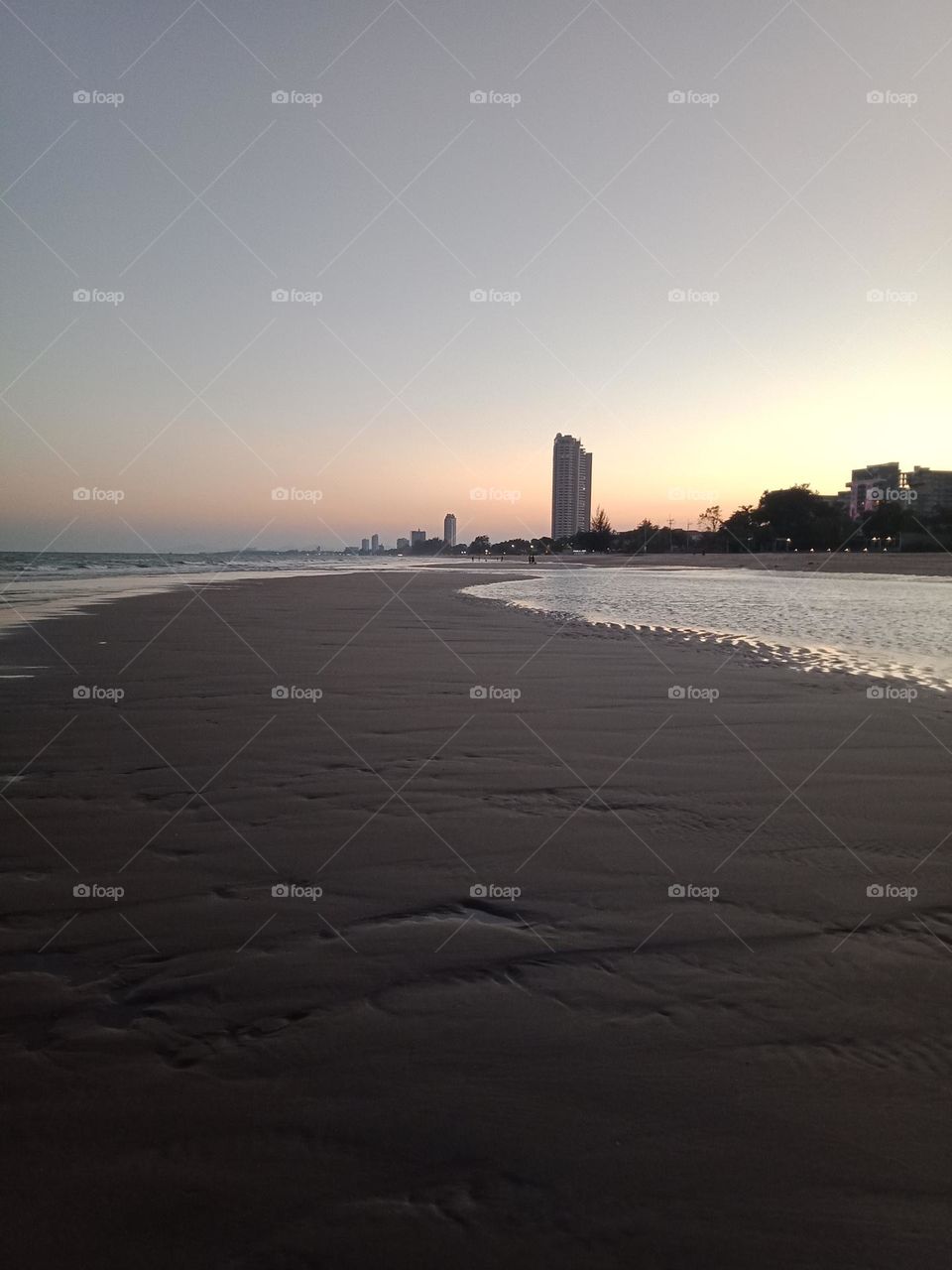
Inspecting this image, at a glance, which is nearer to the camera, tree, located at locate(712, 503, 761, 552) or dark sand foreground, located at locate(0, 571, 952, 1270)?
dark sand foreground, located at locate(0, 571, 952, 1270)

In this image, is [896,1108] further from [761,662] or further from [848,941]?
[761,662]

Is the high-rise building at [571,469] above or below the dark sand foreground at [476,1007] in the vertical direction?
above

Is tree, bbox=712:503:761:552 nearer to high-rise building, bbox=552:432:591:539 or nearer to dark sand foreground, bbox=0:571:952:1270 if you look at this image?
high-rise building, bbox=552:432:591:539

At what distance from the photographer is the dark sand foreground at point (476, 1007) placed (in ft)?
7.22

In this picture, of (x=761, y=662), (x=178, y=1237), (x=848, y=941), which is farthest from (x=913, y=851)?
(x=761, y=662)

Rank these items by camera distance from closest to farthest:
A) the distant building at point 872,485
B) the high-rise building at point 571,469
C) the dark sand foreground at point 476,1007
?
the dark sand foreground at point 476,1007 → the high-rise building at point 571,469 → the distant building at point 872,485

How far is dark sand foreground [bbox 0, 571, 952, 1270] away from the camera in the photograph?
2.20 m

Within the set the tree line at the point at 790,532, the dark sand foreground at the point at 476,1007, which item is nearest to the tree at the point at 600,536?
the tree line at the point at 790,532

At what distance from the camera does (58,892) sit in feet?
13.9

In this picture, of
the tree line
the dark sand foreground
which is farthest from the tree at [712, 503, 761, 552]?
the dark sand foreground

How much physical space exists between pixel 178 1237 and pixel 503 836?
3.12m

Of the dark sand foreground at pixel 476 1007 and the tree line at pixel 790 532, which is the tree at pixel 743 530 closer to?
the tree line at pixel 790 532

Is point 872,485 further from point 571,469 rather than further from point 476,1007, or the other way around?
point 476,1007

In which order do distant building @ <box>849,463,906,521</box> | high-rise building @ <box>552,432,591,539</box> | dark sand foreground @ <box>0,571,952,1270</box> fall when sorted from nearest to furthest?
dark sand foreground @ <box>0,571,952,1270</box> < high-rise building @ <box>552,432,591,539</box> < distant building @ <box>849,463,906,521</box>
